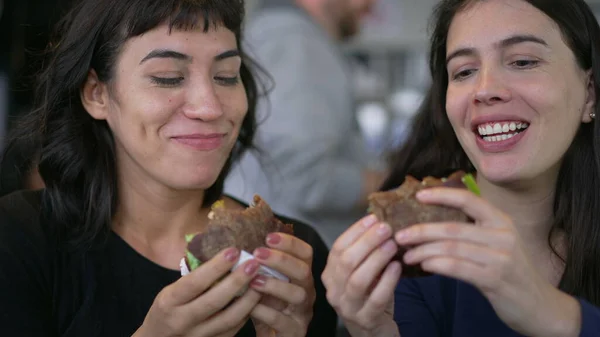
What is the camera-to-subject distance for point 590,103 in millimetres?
1812

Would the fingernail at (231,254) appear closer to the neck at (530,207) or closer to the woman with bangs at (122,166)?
the woman with bangs at (122,166)

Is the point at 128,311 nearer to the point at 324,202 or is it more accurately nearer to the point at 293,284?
the point at 293,284

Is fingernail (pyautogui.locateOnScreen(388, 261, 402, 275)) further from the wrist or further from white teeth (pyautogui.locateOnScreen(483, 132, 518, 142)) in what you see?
white teeth (pyautogui.locateOnScreen(483, 132, 518, 142))

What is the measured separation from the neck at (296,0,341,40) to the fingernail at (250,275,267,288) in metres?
2.05

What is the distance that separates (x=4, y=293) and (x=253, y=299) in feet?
1.97

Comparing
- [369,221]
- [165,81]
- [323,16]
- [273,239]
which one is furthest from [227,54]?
[323,16]

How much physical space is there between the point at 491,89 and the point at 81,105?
3.45ft

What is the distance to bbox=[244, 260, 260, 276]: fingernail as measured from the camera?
1460 millimetres

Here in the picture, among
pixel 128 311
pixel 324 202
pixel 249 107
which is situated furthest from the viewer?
pixel 324 202

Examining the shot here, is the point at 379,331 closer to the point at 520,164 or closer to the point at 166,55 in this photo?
the point at 520,164

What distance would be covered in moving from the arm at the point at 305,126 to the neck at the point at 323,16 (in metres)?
0.37

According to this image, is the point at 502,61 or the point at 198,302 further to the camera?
the point at 502,61

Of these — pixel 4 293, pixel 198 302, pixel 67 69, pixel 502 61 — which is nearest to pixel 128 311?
pixel 4 293

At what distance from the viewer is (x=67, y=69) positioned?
75.7 inches
